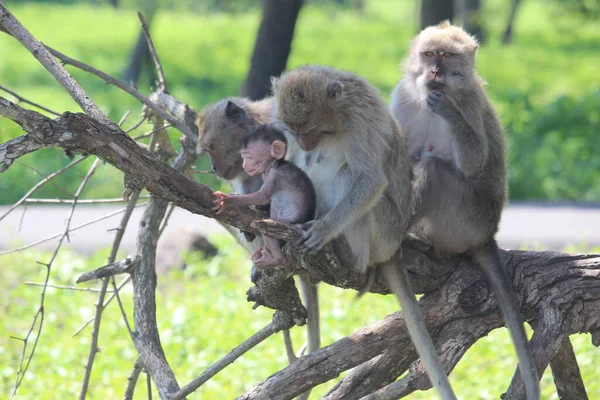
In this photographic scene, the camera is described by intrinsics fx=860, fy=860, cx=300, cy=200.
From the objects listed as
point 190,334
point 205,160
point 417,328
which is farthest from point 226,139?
point 205,160

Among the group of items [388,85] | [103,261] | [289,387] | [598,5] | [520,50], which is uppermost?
[520,50]

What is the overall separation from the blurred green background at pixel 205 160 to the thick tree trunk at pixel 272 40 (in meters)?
1.86

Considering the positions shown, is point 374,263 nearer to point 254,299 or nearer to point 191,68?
point 254,299

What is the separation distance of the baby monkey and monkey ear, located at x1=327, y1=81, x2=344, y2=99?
345 mm

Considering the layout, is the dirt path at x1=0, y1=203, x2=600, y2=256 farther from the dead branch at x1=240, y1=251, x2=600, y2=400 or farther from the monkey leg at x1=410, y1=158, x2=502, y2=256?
the dead branch at x1=240, y1=251, x2=600, y2=400

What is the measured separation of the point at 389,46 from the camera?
2308cm

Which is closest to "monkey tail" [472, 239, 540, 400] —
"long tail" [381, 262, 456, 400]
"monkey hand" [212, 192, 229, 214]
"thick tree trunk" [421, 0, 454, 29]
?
"long tail" [381, 262, 456, 400]

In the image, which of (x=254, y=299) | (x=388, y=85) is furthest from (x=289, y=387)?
(x=388, y=85)

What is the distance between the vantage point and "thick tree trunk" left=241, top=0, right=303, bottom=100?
7387mm

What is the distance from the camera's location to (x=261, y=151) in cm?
427

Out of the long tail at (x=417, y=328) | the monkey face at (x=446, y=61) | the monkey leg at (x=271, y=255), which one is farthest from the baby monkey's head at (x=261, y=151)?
the monkey face at (x=446, y=61)

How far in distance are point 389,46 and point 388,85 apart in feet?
19.8

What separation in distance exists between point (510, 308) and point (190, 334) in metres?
3.88

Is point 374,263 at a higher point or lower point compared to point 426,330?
higher
